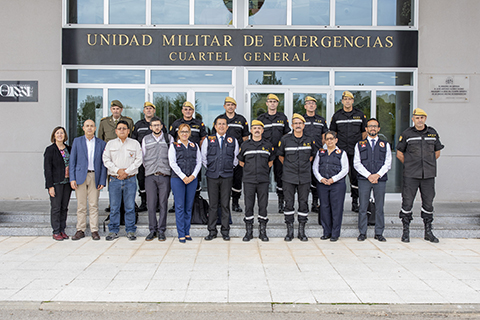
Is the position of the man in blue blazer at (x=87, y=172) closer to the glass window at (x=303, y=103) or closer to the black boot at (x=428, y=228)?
the glass window at (x=303, y=103)

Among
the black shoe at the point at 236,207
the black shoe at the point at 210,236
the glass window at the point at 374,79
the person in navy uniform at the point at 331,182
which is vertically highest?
the glass window at the point at 374,79

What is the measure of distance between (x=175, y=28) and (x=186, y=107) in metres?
3.20

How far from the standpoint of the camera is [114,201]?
6.14 m

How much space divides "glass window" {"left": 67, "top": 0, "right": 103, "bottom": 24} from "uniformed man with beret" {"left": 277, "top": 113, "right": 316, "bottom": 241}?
584 centimetres

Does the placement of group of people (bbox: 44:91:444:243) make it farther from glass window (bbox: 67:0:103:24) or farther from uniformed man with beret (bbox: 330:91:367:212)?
glass window (bbox: 67:0:103:24)

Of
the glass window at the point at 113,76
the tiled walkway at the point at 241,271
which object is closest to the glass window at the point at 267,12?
the glass window at the point at 113,76

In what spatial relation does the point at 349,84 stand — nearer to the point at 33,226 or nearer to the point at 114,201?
the point at 114,201

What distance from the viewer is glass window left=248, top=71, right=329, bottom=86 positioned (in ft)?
29.6

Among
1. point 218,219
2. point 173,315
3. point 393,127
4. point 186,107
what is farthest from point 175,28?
point 173,315

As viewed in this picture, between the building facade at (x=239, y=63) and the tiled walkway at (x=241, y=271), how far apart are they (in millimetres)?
3510

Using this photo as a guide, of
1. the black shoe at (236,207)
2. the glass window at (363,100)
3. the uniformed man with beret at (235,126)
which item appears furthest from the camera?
the glass window at (363,100)

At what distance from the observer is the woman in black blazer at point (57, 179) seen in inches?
240

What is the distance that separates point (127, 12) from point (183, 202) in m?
5.39

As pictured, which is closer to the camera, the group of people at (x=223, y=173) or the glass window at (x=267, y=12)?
the group of people at (x=223, y=173)
